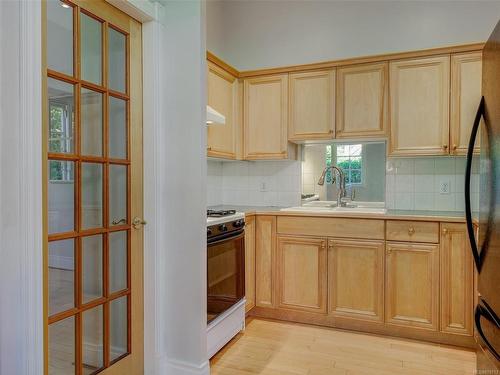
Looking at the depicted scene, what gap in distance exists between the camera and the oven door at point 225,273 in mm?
2361

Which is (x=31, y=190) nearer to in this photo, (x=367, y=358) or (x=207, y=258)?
(x=207, y=258)

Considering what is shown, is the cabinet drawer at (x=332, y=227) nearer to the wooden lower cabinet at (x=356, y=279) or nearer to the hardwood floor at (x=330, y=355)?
the wooden lower cabinet at (x=356, y=279)

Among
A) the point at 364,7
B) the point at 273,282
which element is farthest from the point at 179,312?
the point at 364,7

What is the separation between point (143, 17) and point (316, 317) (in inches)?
97.9

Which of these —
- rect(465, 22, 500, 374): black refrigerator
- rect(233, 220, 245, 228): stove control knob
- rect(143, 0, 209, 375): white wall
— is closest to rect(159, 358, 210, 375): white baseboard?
rect(143, 0, 209, 375): white wall

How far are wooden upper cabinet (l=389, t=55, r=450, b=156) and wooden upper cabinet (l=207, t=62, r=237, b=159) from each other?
1376 mm

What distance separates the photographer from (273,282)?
310 centimetres

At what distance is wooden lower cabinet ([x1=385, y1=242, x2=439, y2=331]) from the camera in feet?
8.77

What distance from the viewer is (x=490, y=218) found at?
4.32 feet

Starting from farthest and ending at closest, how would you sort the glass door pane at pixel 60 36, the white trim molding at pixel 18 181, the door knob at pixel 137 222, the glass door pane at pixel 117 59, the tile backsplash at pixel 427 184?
the tile backsplash at pixel 427 184
the door knob at pixel 137 222
the glass door pane at pixel 117 59
the glass door pane at pixel 60 36
the white trim molding at pixel 18 181

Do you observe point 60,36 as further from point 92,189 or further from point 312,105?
point 312,105

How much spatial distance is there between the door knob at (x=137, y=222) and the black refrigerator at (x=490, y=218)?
5.28 ft

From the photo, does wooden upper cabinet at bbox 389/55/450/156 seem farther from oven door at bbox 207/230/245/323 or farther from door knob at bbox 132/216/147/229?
door knob at bbox 132/216/147/229

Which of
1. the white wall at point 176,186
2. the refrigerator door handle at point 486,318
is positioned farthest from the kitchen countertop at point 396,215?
the refrigerator door handle at point 486,318
